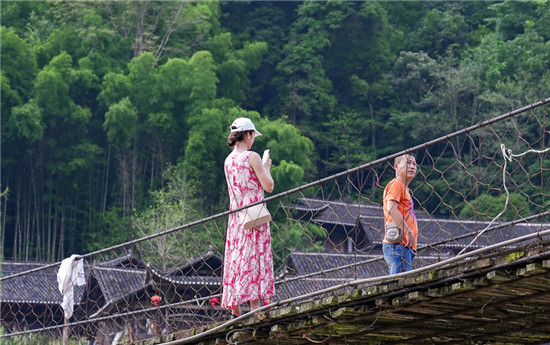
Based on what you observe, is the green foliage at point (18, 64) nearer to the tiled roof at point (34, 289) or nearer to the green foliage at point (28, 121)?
the green foliage at point (28, 121)

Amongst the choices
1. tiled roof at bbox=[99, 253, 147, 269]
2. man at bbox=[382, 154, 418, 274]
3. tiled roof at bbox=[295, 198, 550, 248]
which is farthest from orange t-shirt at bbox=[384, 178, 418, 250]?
tiled roof at bbox=[99, 253, 147, 269]

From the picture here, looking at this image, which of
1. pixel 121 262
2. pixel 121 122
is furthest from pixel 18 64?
pixel 121 262

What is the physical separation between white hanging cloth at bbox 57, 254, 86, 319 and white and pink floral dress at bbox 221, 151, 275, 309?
1676 mm

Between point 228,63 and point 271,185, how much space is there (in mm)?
28590

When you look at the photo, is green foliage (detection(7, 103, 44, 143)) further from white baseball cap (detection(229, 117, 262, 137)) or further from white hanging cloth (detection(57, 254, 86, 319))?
white baseball cap (detection(229, 117, 262, 137))

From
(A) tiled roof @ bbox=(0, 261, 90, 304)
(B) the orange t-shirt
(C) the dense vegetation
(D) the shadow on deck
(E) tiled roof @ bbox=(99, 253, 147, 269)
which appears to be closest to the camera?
(D) the shadow on deck

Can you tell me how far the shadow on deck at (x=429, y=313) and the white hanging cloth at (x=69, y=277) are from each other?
105 cm

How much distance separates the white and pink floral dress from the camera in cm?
530

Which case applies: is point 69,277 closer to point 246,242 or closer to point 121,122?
point 246,242

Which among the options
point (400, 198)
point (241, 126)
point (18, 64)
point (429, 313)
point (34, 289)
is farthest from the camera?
point (18, 64)

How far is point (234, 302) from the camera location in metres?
5.32

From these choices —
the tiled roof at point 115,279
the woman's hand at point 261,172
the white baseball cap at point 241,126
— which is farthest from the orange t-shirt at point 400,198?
the tiled roof at point 115,279

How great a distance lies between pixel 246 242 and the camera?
5.34 metres

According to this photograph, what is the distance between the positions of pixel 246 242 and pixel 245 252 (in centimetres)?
5
